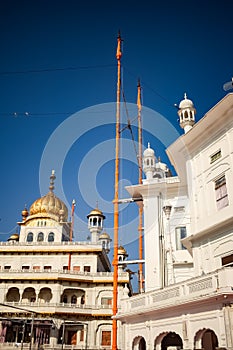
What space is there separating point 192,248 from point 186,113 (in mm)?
9122

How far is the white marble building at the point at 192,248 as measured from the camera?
12.9 m

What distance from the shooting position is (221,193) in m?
18.3

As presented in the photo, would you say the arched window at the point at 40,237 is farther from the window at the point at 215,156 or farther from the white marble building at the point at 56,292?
the window at the point at 215,156

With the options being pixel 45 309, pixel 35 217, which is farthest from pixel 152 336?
pixel 35 217

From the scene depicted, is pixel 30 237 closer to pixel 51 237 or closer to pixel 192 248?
pixel 51 237

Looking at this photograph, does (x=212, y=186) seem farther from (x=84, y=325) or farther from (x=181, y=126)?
(x=84, y=325)

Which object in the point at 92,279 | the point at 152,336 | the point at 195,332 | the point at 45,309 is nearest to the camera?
the point at 195,332

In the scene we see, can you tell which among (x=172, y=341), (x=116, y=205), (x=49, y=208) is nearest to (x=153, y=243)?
(x=116, y=205)

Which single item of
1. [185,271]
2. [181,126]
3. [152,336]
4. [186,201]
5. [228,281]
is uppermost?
[181,126]

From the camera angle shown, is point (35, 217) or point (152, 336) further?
point (35, 217)

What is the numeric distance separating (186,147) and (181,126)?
2751mm

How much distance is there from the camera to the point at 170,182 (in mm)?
26469

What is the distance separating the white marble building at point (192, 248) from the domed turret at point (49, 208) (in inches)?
1123

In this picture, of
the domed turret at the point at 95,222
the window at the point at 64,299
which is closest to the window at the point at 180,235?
the window at the point at 64,299
